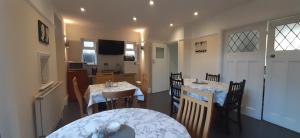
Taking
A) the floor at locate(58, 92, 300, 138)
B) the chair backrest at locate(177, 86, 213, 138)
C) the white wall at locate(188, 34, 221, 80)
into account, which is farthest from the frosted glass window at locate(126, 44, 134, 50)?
the chair backrest at locate(177, 86, 213, 138)

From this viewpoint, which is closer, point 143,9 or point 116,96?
point 116,96

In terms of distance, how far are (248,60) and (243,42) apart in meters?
0.45

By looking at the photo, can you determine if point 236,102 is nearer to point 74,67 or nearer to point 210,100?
point 210,100

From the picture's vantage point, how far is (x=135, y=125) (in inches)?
43.8

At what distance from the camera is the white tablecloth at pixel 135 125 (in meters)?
0.97

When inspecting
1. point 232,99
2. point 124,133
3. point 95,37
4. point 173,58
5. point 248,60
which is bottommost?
point 232,99

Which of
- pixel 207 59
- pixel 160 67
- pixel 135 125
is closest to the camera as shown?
pixel 135 125

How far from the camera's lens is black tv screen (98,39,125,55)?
204 inches

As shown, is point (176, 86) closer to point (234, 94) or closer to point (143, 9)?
point (234, 94)

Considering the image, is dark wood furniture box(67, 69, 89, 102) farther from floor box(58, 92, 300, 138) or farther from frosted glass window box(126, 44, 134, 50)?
frosted glass window box(126, 44, 134, 50)

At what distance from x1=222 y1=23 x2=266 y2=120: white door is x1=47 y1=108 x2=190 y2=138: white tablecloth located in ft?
9.07

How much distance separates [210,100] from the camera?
4.12 feet

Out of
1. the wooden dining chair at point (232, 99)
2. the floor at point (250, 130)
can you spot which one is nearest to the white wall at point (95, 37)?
the floor at point (250, 130)

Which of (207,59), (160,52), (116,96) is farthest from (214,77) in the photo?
(116,96)
